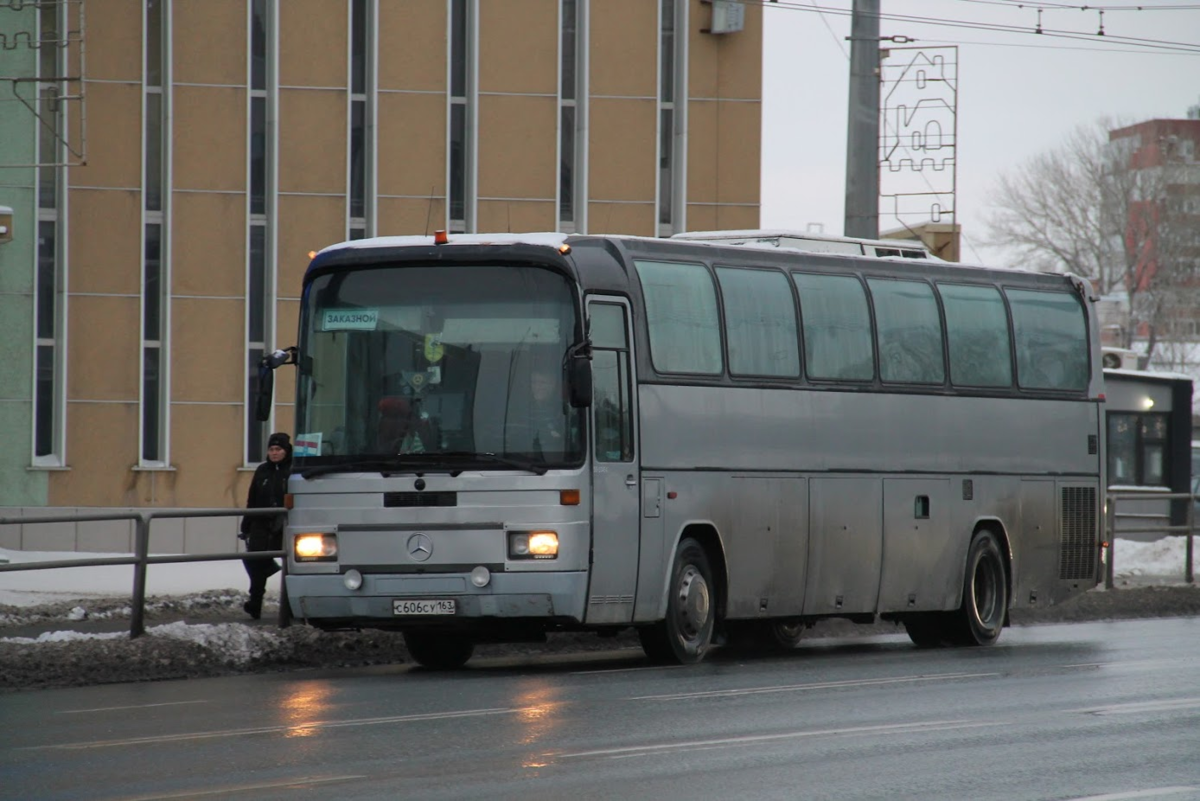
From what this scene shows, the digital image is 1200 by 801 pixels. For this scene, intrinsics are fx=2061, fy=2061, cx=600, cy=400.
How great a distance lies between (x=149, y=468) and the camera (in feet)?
110

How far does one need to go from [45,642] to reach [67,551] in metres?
15.9

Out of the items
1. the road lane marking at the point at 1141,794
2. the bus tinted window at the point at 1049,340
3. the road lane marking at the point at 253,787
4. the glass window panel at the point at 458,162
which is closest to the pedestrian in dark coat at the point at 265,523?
the bus tinted window at the point at 1049,340

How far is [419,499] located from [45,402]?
20.1 metres

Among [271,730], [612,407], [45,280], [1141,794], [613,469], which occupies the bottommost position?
[271,730]

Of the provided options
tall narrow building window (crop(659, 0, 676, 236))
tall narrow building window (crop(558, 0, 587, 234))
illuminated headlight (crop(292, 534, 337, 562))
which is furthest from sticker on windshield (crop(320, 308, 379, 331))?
tall narrow building window (crop(659, 0, 676, 236))

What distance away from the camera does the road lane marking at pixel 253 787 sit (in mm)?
8594

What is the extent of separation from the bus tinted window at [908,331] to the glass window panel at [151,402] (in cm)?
1794

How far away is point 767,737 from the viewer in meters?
10.9

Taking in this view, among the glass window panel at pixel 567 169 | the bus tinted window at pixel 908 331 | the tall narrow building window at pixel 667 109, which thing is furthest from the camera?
the tall narrow building window at pixel 667 109

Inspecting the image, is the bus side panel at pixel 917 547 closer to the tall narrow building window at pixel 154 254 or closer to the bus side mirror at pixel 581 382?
the bus side mirror at pixel 581 382

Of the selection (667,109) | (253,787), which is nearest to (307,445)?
(253,787)

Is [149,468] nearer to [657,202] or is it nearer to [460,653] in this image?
[657,202]

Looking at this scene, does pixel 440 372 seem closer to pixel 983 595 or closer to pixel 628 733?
pixel 628 733

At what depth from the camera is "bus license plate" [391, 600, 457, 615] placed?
14.9 meters
